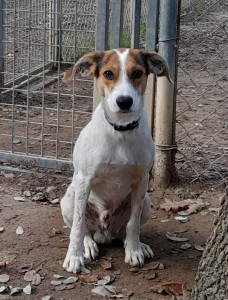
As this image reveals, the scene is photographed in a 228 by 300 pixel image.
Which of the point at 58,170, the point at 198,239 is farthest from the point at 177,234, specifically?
the point at 58,170

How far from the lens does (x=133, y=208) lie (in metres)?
4.55

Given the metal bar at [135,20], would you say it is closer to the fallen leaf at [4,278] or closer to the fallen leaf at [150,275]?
the fallen leaf at [150,275]

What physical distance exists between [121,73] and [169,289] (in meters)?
1.41

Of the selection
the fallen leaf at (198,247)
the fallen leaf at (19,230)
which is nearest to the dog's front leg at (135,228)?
the fallen leaf at (198,247)

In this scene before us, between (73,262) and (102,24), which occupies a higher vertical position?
(102,24)

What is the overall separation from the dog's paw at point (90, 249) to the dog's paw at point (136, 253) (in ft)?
0.73

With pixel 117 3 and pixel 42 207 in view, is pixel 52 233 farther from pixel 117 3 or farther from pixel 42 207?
pixel 117 3

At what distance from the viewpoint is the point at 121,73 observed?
4.16 meters

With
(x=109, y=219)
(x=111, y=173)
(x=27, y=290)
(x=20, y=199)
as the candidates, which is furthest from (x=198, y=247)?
(x=20, y=199)

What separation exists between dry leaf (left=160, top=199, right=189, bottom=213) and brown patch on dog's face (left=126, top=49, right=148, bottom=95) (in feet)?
4.72

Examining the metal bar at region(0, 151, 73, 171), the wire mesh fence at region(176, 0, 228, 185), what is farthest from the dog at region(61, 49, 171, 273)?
the wire mesh fence at region(176, 0, 228, 185)

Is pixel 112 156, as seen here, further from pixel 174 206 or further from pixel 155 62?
pixel 174 206

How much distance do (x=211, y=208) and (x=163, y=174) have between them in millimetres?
539

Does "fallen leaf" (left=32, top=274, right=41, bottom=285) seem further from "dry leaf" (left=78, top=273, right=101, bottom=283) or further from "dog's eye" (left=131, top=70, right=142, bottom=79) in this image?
"dog's eye" (left=131, top=70, right=142, bottom=79)
